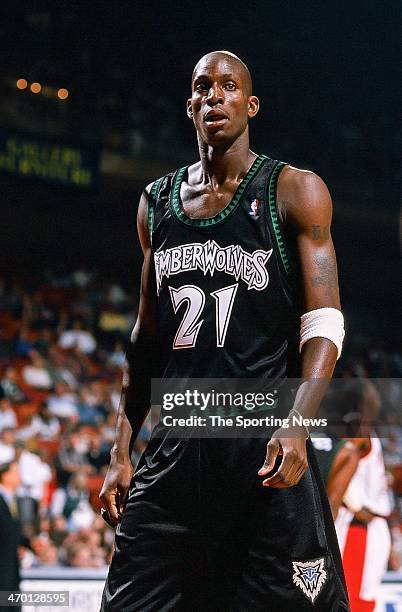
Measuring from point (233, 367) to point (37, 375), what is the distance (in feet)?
28.3

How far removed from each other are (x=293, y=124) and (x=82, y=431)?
638 centimetres

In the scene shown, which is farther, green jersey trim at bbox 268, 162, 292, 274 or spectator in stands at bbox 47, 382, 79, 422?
spectator in stands at bbox 47, 382, 79, 422

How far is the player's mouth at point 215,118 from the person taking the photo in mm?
2724

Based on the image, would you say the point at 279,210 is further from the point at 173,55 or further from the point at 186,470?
the point at 173,55

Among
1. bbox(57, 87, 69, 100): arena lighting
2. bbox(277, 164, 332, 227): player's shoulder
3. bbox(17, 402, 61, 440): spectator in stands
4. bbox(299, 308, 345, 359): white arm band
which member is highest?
bbox(57, 87, 69, 100): arena lighting

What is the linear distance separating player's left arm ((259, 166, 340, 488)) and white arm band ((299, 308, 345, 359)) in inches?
0.5

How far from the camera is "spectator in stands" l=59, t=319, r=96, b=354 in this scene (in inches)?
483

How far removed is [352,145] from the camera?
14.7 metres

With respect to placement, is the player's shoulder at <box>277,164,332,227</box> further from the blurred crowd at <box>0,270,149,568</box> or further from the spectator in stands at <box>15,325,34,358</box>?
the spectator in stands at <box>15,325,34,358</box>

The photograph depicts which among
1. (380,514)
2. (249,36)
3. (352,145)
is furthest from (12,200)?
(380,514)

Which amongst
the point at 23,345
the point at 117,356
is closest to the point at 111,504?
the point at 23,345

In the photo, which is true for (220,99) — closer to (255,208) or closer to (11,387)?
(255,208)

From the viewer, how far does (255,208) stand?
271cm

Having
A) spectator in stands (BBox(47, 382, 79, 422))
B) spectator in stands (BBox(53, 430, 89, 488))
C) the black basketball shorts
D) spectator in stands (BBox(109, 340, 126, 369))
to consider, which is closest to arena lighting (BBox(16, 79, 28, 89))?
spectator in stands (BBox(109, 340, 126, 369))
